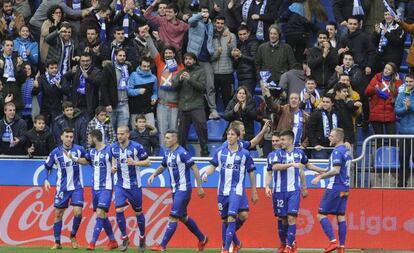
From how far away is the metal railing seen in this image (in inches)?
846

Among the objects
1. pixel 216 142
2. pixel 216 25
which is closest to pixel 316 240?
pixel 216 142

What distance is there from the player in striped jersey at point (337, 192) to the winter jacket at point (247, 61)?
442cm

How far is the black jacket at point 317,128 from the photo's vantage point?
22406 mm

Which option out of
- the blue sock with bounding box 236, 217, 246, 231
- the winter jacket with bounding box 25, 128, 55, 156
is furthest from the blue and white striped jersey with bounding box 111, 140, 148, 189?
the winter jacket with bounding box 25, 128, 55, 156

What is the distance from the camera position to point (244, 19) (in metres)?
25.7

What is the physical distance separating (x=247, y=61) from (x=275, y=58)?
683 millimetres

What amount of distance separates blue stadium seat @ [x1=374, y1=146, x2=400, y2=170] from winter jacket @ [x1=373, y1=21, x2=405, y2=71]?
340 centimetres

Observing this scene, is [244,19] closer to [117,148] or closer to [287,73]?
[287,73]

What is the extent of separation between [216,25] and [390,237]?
613 centimetres

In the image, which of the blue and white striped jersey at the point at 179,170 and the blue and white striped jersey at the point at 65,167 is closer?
the blue and white striped jersey at the point at 179,170

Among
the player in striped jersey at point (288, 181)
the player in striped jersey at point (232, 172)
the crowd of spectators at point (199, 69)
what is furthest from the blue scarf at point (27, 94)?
the player in striped jersey at point (288, 181)

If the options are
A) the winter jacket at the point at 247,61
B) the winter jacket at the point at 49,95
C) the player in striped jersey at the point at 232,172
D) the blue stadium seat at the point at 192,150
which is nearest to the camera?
the player in striped jersey at the point at 232,172

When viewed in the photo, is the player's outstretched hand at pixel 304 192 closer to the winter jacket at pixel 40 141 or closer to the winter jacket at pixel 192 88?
the winter jacket at pixel 192 88

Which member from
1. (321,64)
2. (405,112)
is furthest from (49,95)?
(405,112)
